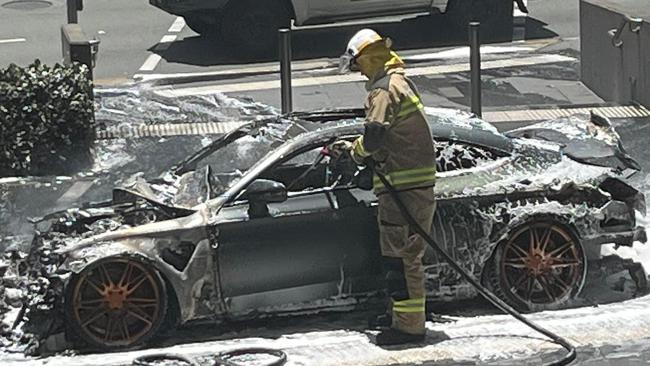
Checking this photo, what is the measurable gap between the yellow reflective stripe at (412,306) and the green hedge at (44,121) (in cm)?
505

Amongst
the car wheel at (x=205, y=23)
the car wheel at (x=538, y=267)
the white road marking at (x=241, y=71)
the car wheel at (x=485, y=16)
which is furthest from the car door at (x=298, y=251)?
the car wheel at (x=485, y=16)

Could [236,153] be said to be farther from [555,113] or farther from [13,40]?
[13,40]

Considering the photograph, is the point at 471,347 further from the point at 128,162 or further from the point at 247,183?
the point at 128,162

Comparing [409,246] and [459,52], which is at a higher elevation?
[459,52]

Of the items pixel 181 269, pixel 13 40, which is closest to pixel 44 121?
pixel 181 269

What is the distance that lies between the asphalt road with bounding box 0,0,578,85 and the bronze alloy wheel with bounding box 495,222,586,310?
346 inches

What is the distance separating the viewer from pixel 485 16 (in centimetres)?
1762

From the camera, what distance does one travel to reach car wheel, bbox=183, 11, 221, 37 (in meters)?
16.9

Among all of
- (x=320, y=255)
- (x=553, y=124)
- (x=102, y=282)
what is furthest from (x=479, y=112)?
(x=102, y=282)

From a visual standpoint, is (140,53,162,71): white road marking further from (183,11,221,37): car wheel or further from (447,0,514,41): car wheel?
(447,0,514,41): car wheel

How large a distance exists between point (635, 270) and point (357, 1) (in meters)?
9.34

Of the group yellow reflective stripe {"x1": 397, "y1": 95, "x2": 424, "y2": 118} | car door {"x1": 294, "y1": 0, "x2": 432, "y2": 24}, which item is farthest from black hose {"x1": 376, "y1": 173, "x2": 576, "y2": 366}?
car door {"x1": 294, "y1": 0, "x2": 432, "y2": 24}

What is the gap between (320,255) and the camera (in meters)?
7.66

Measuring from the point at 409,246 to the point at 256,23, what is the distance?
9.91m
